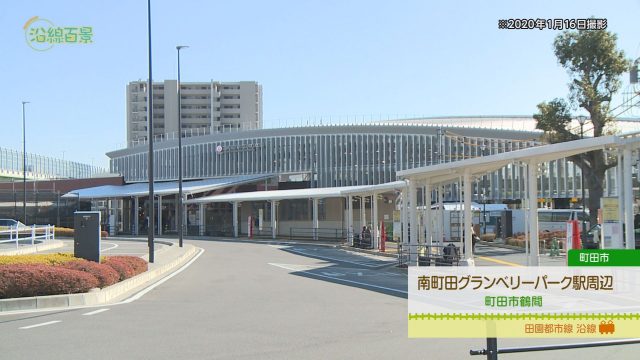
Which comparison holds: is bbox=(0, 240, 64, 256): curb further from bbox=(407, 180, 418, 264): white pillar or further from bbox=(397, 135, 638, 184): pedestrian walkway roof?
bbox=(397, 135, 638, 184): pedestrian walkway roof

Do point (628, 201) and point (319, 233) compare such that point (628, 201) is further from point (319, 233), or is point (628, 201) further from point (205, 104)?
point (205, 104)

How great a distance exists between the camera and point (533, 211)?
52.1ft

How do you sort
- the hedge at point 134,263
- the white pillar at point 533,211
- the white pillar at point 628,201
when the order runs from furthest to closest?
the hedge at point 134,263 → the white pillar at point 533,211 → the white pillar at point 628,201

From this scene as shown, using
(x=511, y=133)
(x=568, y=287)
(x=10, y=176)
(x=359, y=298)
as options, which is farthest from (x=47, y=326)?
(x=10, y=176)

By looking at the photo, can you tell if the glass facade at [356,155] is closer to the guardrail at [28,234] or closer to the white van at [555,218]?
the white van at [555,218]

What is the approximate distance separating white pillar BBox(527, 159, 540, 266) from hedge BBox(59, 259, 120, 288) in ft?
35.1

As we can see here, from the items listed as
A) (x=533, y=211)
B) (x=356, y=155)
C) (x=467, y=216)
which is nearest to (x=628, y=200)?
(x=533, y=211)

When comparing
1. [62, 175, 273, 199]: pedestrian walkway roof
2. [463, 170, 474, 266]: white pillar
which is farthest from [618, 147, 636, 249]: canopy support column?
[62, 175, 273, 199]: pedestrian walkway roof

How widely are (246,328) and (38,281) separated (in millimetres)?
5962

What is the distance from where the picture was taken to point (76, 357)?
8.23 meters

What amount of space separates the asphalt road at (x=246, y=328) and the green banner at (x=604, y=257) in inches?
75.5

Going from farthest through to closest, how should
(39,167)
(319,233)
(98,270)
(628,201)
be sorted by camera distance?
(39,167) < (319,233) < (98,270) < (628,201)

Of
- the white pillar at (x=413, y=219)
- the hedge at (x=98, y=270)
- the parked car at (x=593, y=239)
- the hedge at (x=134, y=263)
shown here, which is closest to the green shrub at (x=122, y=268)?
the hedge at (x=134, y=263)

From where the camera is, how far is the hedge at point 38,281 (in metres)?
13.3
